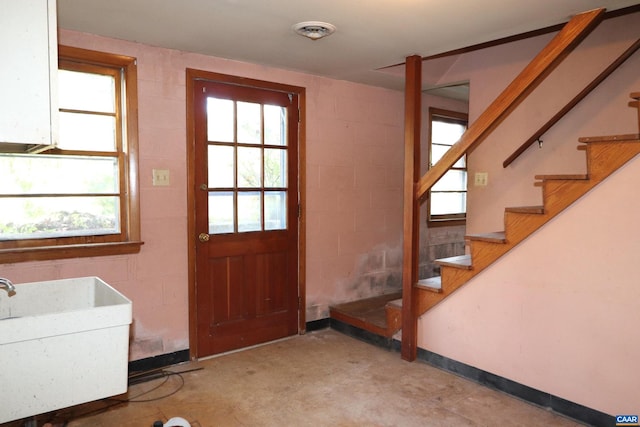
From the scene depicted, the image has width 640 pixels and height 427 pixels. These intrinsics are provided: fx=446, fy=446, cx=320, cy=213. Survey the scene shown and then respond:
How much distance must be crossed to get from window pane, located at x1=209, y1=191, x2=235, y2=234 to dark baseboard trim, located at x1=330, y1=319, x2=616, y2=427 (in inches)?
60.2

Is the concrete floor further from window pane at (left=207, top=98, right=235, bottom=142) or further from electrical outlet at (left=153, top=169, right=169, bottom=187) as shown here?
window pane at (left=207, top=98, right=235, bottom=142)

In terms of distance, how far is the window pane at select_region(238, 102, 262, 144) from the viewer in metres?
3.67

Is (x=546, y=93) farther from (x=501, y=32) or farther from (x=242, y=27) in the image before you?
(x=242, y=27)

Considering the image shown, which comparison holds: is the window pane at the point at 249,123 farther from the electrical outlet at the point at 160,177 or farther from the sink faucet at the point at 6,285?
the sink faucet at the point at 6,285

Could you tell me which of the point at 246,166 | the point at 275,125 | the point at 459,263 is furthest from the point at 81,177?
the point at 459,263

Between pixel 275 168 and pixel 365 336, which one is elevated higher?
pixel 275 168

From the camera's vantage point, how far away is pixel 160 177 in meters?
3.28

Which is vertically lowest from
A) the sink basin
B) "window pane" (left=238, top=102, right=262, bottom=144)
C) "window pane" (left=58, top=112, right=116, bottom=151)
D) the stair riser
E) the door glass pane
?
the sink basin

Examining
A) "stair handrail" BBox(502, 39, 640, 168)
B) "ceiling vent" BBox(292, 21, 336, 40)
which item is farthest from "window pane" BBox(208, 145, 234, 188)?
"stair handrail" BBox(502, 39, 640, 168)

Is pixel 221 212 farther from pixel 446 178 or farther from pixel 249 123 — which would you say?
pixel 446 178

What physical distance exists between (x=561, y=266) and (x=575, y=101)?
1.43 meters

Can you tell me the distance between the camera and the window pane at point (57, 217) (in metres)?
2.79

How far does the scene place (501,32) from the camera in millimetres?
2932

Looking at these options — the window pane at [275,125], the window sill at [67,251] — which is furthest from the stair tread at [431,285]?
the window sill at [67,251]
